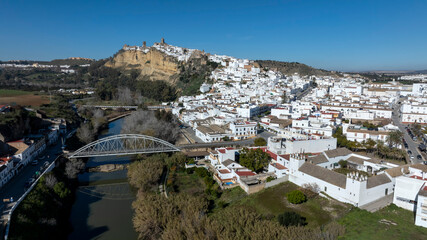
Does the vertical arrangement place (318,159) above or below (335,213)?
above

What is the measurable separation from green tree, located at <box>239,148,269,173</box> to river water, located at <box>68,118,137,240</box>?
9169 mm

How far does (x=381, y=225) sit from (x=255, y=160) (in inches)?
398

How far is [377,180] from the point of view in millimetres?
16453

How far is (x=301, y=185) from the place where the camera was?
18953 millimetres

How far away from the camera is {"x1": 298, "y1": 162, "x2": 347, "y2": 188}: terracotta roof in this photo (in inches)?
661

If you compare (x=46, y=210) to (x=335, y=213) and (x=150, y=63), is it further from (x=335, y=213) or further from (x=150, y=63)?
(x=150, y=63)

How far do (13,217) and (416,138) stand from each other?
35631 millimetres

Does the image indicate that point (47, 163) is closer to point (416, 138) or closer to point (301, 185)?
point (301, 185)

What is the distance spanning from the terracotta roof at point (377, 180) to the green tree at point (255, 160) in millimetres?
7800

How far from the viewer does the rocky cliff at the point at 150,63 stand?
84044 mm

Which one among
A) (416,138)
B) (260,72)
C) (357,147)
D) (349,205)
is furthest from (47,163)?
(260,72)

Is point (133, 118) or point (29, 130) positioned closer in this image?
point (29, 130)

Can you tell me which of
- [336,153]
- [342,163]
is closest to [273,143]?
[336,153]

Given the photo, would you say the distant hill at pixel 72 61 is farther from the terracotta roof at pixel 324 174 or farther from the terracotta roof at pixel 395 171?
the terracotta roof at pixel 395 171
